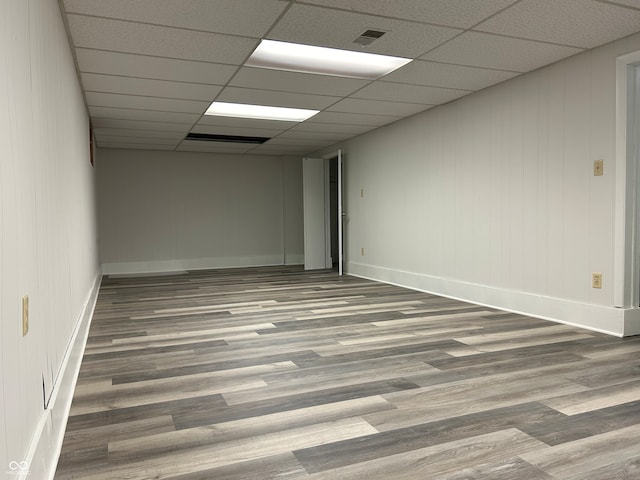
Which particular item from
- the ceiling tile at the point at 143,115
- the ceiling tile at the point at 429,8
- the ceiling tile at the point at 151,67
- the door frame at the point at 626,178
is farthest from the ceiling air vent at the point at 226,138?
the door frame at the point at 626,178

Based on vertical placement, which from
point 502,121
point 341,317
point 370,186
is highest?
point 502,121

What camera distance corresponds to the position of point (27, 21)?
1802 mm

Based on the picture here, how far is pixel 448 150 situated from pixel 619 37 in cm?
217

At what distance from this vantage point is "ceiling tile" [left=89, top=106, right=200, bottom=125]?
18.6 ft

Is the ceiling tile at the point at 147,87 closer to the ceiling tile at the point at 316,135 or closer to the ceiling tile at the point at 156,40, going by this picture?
the ceiling tile at the point at 156,40

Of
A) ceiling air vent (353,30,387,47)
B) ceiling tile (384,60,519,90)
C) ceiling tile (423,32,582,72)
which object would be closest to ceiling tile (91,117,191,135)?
ceiling tile (384,60,519,90)

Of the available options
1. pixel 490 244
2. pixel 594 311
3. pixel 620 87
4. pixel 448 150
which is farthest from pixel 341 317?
pixel 620 87

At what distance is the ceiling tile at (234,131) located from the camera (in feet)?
22.6

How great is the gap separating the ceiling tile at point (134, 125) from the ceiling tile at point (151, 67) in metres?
2.14

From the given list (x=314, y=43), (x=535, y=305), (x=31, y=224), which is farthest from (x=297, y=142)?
(x=31, y=224)

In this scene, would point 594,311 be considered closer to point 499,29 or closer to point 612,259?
point 612,259

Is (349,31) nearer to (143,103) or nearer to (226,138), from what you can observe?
(143,103)

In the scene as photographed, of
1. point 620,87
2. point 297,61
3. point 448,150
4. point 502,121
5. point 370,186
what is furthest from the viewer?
point 370,186

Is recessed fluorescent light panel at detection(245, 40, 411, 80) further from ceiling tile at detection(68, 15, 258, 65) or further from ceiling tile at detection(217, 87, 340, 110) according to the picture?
ceiling tile at detection(217, 87, 340, 110)
